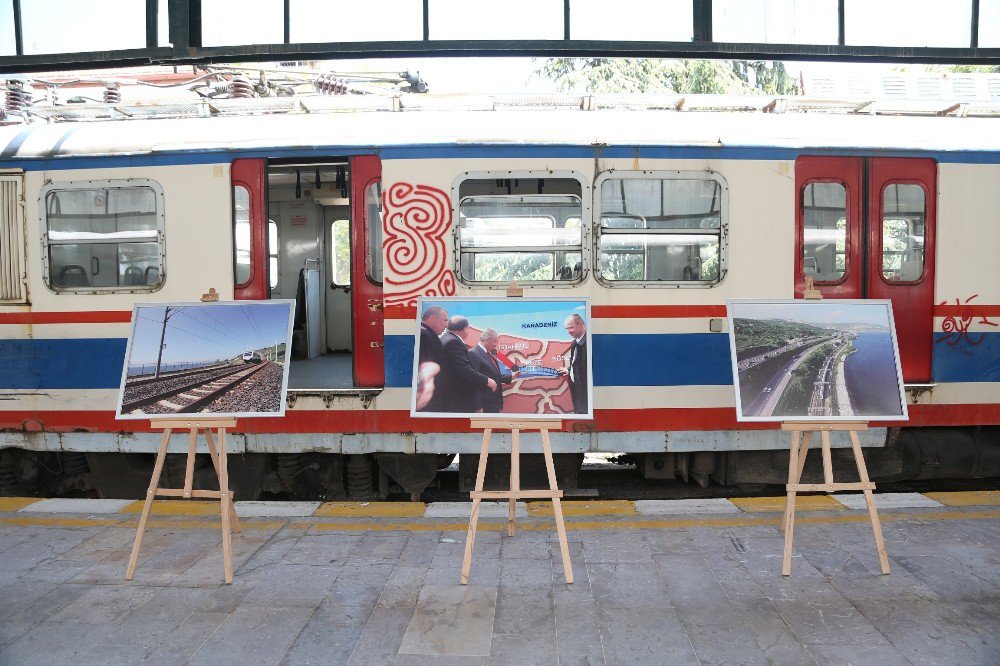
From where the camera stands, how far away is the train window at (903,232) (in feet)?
20.5

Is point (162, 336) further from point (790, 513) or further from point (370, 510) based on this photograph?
point (790, 513)

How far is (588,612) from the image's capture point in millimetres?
4094

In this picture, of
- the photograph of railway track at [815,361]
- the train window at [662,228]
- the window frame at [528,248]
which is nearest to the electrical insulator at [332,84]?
the window frame at [528,248]

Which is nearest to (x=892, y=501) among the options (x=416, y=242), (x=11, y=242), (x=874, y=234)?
(x=874, y=234)

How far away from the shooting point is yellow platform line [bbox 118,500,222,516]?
5848 millimetres

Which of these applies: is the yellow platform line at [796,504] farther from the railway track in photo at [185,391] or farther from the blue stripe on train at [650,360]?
the railway track in photo at [185,391]

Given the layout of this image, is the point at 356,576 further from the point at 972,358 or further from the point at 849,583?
the point at 972,358

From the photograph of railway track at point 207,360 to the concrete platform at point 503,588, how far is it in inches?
41.9

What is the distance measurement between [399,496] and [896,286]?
493cm

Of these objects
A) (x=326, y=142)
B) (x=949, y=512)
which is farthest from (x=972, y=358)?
(x=326, y=142)

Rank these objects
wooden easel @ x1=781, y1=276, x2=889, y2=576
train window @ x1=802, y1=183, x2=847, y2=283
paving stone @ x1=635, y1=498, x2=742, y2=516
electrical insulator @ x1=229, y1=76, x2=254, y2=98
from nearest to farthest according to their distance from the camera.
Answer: wooden easel @ x1=781, y1=276, x2=889, y2=576 → paving stone @ x1=635, y1=498, x2=742, y2=516 → train window @ x1=802, y1=183, x2=847, y2=283 → electrical insulator @ x1=229, y1=76, x2=254, y2=98

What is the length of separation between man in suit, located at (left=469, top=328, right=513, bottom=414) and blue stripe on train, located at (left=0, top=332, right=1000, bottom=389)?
1509 mm

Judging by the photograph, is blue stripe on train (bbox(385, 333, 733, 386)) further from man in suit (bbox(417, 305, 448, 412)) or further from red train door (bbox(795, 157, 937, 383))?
man in suit (bbox(417, 305, 448, 412))

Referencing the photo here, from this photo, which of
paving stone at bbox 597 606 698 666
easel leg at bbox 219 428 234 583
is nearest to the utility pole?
easel leg at bbox 219 428 234 583
